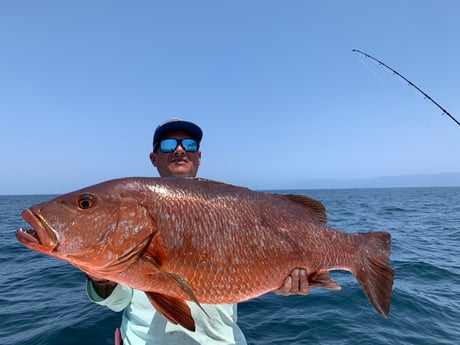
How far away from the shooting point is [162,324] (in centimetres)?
316

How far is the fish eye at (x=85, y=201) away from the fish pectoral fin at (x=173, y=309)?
860mm

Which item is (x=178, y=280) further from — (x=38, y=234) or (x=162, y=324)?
(x=162, y=324)

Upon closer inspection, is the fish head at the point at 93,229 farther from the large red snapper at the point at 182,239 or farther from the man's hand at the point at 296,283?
the man's hand at the point at 296,283

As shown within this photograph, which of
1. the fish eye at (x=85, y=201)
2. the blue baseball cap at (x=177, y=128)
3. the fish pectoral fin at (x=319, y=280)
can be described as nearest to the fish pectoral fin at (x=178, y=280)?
the fish eye at (x=85, y=201)

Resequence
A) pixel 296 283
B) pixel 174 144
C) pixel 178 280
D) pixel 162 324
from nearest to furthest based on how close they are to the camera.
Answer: pixel 178 280 → pixel 296 283 → pixel 162 324 → pixel 174 144

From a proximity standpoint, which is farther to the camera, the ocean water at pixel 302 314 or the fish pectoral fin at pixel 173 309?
the ocean water at pixel 302 314

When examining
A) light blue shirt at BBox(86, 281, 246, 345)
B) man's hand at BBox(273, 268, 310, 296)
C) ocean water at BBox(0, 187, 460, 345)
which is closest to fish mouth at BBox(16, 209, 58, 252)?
light blue shirt at BBox(86, 281, 246, 345)

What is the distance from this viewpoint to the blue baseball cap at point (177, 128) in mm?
4242

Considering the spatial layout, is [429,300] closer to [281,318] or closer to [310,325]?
[310,325]

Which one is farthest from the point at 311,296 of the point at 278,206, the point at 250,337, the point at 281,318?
the point at 278,206

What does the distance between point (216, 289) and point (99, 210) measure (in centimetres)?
116

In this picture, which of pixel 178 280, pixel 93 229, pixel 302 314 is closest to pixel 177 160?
pixel 93 229

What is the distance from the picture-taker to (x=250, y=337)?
20.5 feet

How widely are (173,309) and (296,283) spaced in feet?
3.94
